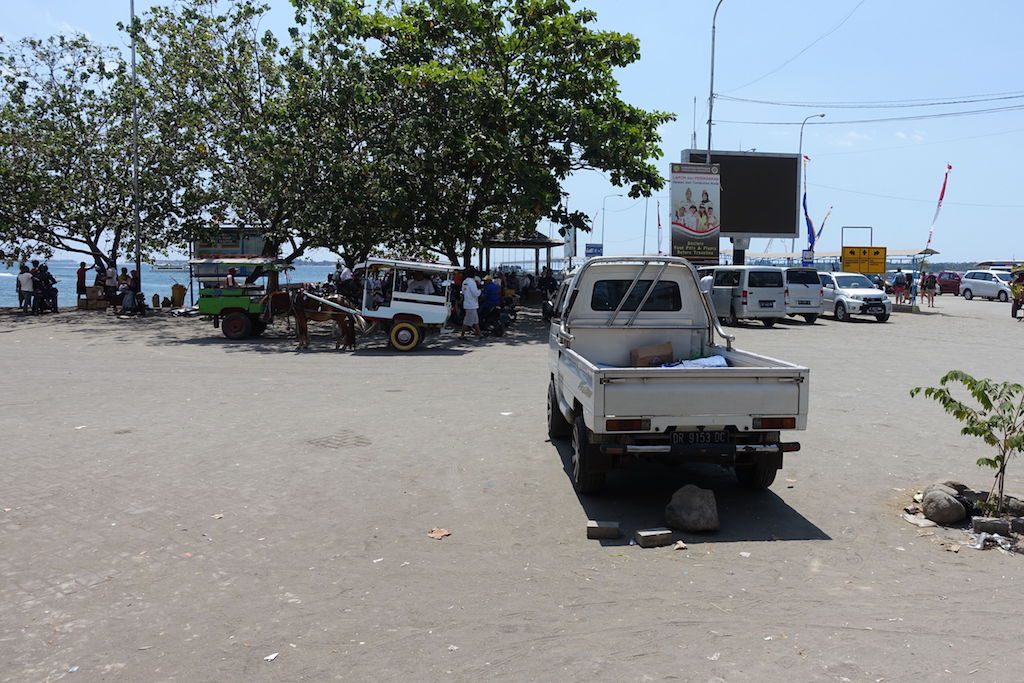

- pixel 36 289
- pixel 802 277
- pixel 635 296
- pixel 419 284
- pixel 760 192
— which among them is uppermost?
pixel 760 192

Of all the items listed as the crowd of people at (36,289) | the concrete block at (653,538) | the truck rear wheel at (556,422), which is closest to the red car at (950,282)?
the crowd of people at (36,289)

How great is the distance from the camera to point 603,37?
23531mm

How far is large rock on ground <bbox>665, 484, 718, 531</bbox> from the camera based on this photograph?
6121 millimetres

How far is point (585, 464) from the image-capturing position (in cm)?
684

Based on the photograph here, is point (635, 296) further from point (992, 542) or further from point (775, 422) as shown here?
point (992, 542)

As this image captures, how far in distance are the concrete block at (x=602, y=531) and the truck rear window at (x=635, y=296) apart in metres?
3.27

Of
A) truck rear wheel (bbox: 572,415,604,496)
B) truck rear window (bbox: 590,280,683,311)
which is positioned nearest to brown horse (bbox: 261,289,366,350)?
truck rear window (bbox: 590,280,683,311)

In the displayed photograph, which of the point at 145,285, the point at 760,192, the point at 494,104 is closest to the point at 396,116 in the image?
the point at 494,104

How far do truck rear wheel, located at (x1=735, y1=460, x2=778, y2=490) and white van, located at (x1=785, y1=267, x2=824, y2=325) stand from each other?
837 inches

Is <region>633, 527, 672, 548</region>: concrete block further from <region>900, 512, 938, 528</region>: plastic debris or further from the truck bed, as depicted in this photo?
<region>900, 512, 938, 528</region>: plastic debris

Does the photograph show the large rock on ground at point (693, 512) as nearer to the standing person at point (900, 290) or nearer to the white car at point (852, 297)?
the white car at point (852, 297)

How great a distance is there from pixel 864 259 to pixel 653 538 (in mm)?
36586

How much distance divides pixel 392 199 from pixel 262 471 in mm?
16232

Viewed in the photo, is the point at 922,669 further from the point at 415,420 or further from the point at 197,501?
the point at 415,420
